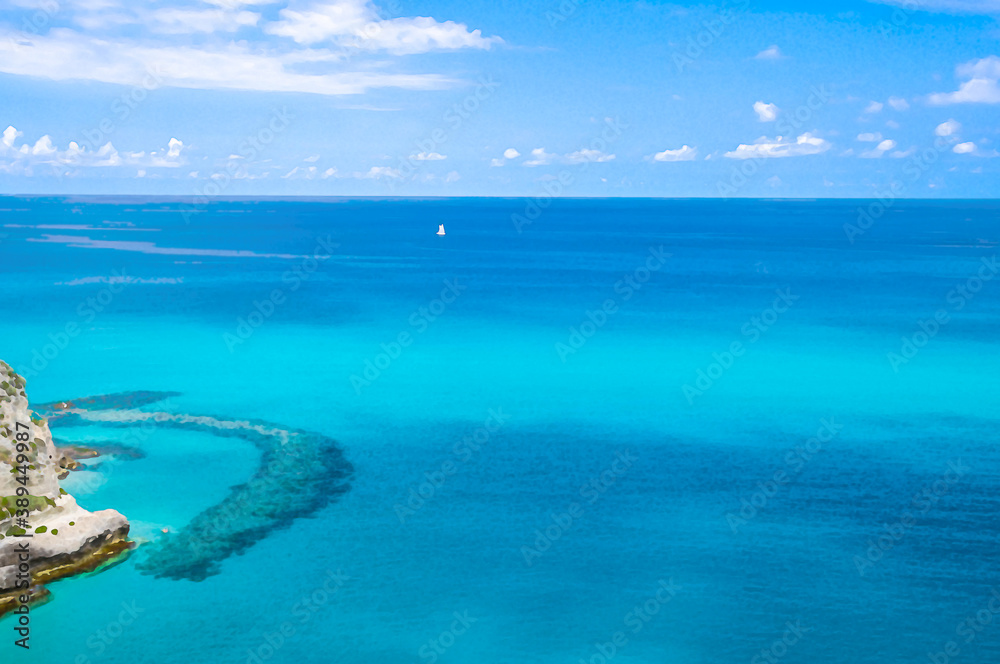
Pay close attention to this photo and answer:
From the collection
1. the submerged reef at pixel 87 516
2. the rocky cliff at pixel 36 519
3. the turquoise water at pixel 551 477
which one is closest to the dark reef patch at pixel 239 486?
the submerged reef at pixel 87 516

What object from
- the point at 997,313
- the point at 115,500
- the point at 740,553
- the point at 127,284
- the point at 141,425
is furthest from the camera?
the point at 127,284

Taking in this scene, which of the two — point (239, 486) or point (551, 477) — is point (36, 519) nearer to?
point (239, 486)

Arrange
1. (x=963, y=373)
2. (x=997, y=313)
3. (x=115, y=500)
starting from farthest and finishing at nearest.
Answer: (x=997, y=313)
(x=963, y=373)
(x=115, y=500)

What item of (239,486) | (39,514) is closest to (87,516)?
(39,514)

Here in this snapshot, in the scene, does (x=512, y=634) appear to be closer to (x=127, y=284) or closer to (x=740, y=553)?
(x=740, y=553)

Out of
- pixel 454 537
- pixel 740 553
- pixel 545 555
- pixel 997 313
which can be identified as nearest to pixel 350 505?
pixel 454 537

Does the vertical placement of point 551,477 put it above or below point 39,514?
below
